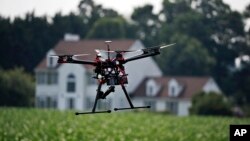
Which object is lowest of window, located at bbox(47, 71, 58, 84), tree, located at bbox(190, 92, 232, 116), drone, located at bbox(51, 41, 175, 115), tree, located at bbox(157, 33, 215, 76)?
drone, located at bbox(51, 41, 175, 115)

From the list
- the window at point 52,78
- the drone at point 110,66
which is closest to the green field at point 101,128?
the window at point 52,78

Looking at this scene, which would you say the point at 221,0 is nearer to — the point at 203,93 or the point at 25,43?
the point at 25,43

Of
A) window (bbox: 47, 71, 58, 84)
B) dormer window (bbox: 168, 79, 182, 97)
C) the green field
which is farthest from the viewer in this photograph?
dormer window (bbox: 168, 79, 182, 97)

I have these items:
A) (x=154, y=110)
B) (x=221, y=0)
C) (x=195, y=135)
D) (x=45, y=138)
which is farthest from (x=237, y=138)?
(x=154, y=110)

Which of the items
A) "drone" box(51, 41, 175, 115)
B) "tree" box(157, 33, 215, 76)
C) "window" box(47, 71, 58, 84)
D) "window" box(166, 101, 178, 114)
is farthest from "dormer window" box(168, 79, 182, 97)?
"drone" box(51, 41, 175, 115)

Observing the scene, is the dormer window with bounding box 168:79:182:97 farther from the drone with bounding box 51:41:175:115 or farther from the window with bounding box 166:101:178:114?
the drone with bounding box 51:41:175:115
